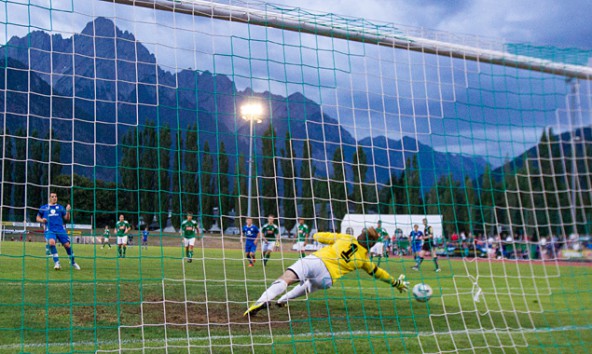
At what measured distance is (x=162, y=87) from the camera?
5.48 m

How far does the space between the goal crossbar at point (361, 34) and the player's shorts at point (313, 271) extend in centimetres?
279

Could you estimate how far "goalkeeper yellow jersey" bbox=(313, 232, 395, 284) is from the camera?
22.4 feet

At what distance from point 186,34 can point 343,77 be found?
1845 mm

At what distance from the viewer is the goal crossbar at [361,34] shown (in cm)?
553

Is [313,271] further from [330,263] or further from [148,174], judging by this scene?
[148,174]

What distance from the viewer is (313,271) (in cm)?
681

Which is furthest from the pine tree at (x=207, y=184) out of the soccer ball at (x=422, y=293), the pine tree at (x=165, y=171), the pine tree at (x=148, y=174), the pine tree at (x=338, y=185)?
the soccer ball at (x=422, y=293)

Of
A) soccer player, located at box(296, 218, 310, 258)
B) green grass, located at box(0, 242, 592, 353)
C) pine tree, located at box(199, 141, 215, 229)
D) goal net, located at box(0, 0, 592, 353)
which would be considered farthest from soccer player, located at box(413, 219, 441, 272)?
pine tree, located at box(199, 141, 215, 229)

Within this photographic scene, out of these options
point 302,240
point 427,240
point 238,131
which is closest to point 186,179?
point 238,131

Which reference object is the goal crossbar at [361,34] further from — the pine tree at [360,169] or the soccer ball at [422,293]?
the soccer ball at [422,293]

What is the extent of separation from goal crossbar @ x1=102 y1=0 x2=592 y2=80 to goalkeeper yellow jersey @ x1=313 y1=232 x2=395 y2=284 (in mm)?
2468

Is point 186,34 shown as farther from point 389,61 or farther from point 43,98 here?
point 389,61

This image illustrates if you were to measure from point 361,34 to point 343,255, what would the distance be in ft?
9.07

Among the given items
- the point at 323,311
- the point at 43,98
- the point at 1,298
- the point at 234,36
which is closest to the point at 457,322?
the point at 323,311
